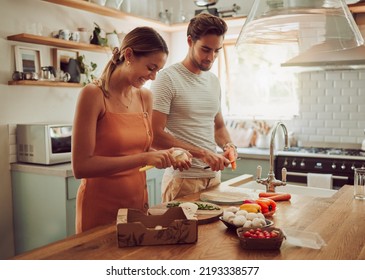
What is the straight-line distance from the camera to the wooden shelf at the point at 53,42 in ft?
10.5

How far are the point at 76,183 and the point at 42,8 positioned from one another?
1.53 metres

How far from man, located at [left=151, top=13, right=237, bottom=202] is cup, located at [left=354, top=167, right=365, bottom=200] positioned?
63cm

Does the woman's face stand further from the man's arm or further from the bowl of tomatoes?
the bowl of tomatoes

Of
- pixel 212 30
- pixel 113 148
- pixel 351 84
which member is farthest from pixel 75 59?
pixel 351 84

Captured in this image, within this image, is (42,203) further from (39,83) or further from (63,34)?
(63,34)

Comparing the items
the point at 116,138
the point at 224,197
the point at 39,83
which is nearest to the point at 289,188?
the point at 224,197

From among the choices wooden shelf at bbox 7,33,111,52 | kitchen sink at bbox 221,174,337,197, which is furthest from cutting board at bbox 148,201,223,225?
wooden shelf at bbox 7,33,111,52

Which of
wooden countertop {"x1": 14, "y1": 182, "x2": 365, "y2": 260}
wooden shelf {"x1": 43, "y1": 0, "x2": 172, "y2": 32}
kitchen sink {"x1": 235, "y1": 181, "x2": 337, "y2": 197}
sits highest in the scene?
wooden shelf {"x1": 43, "y1": 0, "x2": 172, "y2": 32}

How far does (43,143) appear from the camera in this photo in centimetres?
314

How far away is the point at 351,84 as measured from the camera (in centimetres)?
419

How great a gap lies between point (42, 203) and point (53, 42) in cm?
130

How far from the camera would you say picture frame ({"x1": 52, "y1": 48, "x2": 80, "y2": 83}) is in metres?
3.58
